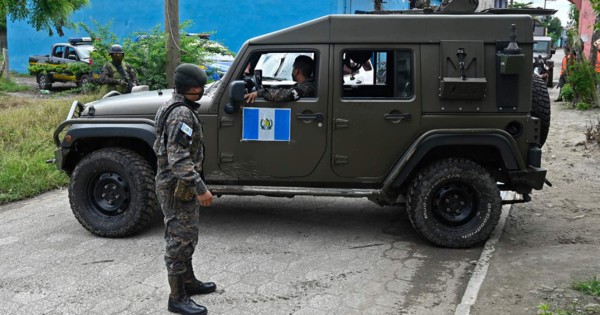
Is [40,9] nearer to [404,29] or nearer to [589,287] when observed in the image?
[404,29]

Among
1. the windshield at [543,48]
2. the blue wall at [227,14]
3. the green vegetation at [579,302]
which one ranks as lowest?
the green vegetation at [579,302]

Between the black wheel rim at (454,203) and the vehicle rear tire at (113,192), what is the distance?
2572mm

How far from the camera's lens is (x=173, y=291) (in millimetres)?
4223

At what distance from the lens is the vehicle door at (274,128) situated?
5.59 meters

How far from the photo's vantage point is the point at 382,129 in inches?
219

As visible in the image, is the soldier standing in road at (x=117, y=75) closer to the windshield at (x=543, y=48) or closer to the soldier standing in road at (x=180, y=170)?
the soldier standing in road at (x=180, y=170)

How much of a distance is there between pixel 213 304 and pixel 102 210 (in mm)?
2039

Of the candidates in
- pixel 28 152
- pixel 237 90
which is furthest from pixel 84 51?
pixel 237 90

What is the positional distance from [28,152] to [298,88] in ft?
16.7

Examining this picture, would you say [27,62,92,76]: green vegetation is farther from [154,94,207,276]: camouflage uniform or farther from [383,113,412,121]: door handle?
[154,94,207,276]: camouflage uniform

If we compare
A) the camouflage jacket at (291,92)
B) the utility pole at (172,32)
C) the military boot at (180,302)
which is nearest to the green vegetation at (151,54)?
the utility pole at (172,32)

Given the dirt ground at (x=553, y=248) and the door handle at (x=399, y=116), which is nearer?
the dirt ground at (x=553, y=248)

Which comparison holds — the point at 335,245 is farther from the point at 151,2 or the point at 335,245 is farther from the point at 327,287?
the point at 151,2

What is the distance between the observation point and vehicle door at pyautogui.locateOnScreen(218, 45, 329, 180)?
5.59 m
